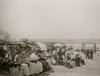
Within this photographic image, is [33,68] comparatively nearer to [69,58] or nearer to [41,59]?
[41,59]

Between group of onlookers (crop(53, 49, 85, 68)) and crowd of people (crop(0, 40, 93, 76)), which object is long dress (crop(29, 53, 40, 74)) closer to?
crowd of people (crop(0, 40, 93, 76))

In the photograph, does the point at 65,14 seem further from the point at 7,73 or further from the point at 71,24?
the point at 7,73

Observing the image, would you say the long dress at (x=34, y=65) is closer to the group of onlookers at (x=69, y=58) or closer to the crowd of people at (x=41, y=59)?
the crowd of people at (x=41, y=59)

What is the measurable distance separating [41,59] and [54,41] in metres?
0.32

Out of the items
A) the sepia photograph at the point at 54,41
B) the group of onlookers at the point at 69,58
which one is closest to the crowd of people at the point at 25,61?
the sepia photograph at the point at 54,41

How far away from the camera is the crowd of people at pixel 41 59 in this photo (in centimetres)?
278

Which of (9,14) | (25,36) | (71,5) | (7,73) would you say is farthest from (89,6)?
(7,73)

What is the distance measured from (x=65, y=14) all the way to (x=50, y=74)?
901mm

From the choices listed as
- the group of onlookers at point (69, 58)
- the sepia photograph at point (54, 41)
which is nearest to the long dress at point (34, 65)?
the sepia photograph at point (54, 41)

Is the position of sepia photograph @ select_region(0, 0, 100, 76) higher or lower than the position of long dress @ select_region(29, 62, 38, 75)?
higher

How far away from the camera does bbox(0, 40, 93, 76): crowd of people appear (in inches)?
109

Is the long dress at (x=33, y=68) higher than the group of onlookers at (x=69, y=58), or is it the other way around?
the group of onlookers at (x=69, y=58)

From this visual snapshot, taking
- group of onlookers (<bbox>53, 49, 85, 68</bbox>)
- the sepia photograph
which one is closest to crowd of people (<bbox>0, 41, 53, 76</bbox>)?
the sepia photograph

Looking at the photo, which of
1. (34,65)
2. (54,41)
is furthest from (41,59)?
(54,41)
